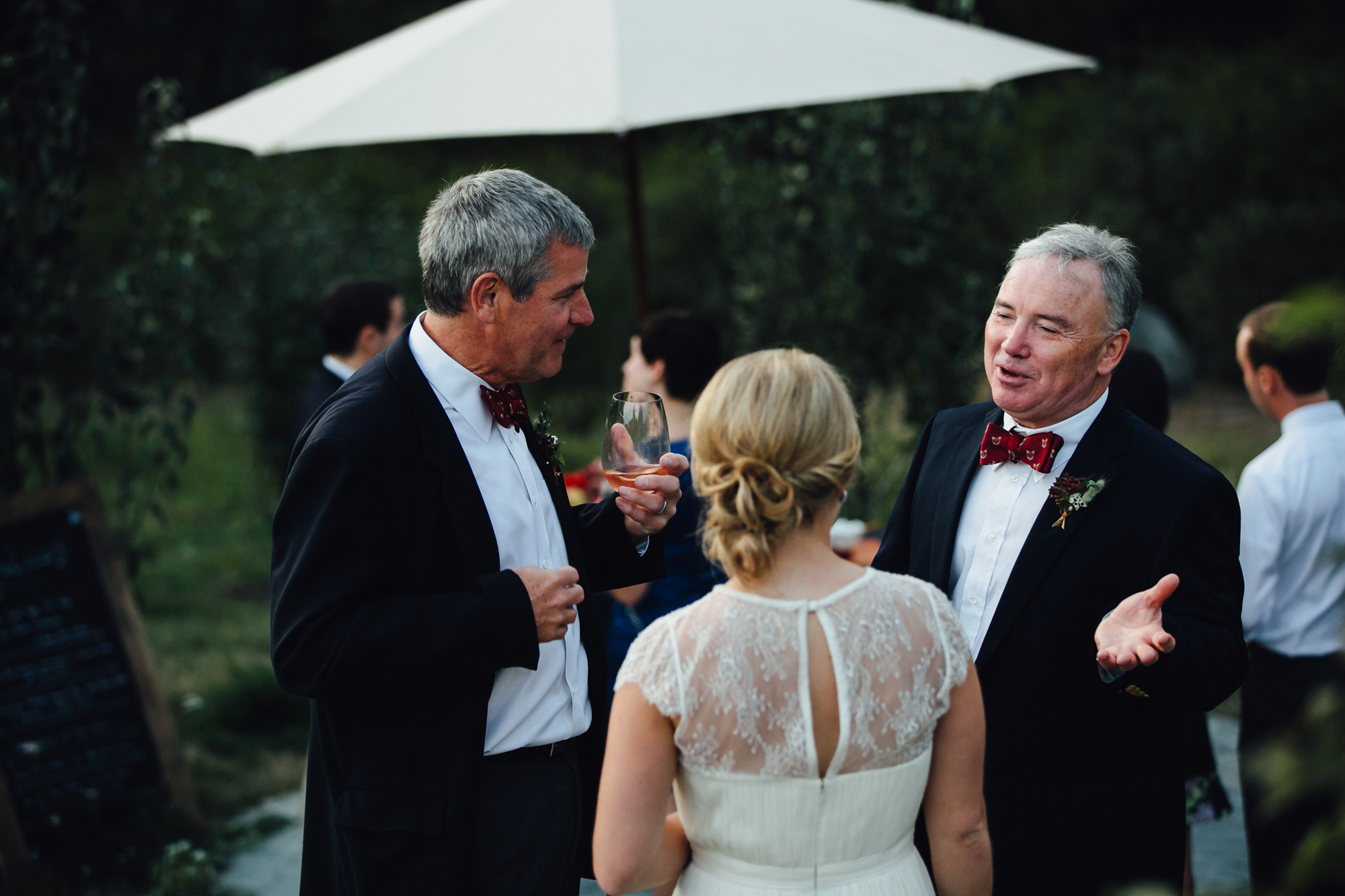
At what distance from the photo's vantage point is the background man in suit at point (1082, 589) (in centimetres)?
227

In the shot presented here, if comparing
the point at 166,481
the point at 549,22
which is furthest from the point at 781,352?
the point at 166,481

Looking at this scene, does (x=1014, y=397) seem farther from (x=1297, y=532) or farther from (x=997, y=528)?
(x=1297, y=532)

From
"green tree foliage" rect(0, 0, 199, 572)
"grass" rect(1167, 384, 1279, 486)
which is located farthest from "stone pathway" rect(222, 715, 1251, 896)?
"grass" rect(1167, 384, 1279, 486)

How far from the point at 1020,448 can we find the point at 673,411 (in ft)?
4.83

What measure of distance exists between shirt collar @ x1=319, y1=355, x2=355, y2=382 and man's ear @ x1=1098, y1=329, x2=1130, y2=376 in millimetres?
2942

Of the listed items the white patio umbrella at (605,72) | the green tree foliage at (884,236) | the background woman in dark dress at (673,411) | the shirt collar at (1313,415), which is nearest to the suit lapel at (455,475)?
the background woman in dark dress at (673,411)

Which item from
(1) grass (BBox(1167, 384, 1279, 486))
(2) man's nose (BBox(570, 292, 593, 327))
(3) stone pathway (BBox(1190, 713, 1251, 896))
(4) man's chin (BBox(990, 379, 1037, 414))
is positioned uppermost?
(2) man's nose (BBox(570, 292, 593, 327))

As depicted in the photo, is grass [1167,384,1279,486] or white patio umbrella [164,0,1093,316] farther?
grass [1167,384,1279,486]

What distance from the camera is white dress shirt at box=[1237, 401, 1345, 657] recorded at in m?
3.30

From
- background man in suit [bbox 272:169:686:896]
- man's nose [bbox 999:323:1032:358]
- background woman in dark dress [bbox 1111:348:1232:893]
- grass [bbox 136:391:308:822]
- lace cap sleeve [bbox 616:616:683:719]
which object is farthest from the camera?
grass [bbox 136:391:308:822]

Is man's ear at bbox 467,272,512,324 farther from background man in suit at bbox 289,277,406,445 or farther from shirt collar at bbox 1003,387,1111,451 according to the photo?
background man in suit at bbox 289,277,406,445

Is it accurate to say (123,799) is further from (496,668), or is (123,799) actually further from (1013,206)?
(1013,206)

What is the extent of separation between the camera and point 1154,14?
766 inches

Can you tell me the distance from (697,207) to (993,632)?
12.5 metres
